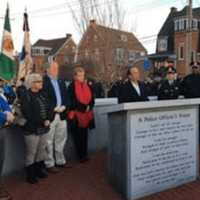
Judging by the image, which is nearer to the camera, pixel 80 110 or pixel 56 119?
pixel 56 119

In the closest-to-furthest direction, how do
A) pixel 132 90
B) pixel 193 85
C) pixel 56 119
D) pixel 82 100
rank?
pixel 56 119 < pixel 132 90 < pixel 82 100 < pixel 193 85

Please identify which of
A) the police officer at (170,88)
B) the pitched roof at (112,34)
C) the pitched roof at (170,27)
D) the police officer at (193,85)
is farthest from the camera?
the pitched roof at (170,27)

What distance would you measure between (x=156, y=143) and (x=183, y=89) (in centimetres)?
310

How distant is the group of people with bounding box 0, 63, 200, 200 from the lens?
6230 millimetres

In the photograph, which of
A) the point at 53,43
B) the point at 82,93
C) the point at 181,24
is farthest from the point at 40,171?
the point at 53,43

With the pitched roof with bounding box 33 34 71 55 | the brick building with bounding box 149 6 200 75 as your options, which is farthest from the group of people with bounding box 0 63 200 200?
the pitched roof with bounding box 33 34 71 55

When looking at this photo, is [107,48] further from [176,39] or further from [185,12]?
[176,39]

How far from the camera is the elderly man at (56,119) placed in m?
6.96

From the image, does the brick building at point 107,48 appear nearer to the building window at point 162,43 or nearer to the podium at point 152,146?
the podium at point 152,146

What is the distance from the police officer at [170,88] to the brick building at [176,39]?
37.6 meters

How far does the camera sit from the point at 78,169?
7.12 metres

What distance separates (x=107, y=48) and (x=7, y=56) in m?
17.0

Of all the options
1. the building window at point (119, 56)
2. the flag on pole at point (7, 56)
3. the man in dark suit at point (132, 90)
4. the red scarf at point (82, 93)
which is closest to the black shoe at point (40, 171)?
the red scarf at point (82, 93)

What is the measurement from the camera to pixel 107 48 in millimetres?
24797
